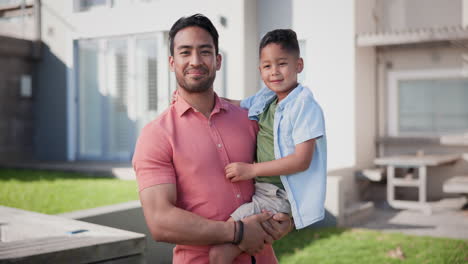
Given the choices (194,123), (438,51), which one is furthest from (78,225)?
(438,51)

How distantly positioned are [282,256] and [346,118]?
14.0ft

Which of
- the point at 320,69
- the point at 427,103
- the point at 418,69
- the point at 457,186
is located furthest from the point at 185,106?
the point at 427,103

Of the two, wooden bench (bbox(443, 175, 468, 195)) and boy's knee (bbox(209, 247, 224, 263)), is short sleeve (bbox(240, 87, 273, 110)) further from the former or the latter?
wooden bench (bbox(443, 175, 468, 195))

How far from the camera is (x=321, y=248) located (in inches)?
215

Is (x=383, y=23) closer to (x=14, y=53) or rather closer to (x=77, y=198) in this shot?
(x=77, y=198)

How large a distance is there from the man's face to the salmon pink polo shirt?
122 mm

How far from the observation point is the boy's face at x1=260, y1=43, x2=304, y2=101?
7.45 feet

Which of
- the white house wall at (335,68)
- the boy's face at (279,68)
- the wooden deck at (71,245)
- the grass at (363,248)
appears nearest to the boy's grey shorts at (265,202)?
the boy's face at (279,68)

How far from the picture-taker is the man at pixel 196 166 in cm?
185

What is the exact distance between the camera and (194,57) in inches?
78.2

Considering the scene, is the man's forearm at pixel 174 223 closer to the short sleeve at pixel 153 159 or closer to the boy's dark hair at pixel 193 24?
the short sleeve at pixel 153 159

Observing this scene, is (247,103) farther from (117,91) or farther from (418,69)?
(117,91)

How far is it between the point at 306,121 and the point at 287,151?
6.0 inches

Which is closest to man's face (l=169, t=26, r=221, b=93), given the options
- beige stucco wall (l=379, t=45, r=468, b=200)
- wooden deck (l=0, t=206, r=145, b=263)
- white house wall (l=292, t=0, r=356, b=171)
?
wooden deck (l=0, t=206, r=145, b=263)
